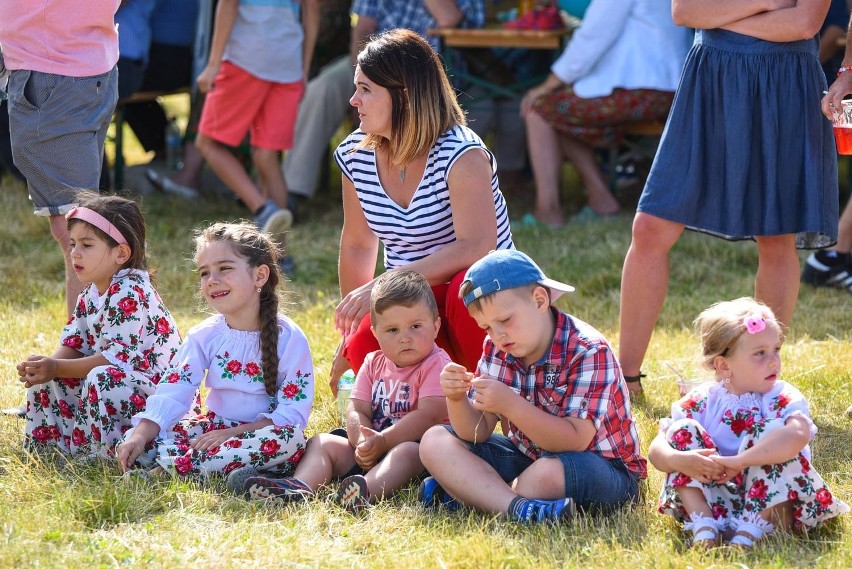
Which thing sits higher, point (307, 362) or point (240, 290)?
point (240, 290)

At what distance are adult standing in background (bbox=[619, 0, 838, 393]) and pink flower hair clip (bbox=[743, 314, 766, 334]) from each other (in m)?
0.92

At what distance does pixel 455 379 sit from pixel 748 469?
722 mm

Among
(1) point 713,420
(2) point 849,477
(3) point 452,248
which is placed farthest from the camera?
(3) point 452,248

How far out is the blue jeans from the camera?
2775 mm

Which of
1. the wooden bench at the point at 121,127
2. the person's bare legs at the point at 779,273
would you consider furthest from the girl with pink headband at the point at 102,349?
the wooden bench at the point at 121,127

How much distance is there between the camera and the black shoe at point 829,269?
527 centimetres

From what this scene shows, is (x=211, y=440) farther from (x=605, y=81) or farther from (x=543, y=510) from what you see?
(x=605, y=81)

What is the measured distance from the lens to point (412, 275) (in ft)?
10.3

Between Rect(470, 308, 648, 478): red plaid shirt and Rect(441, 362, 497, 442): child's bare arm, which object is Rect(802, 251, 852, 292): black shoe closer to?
Rect(470, 308, 648, 478): red plaid shirt

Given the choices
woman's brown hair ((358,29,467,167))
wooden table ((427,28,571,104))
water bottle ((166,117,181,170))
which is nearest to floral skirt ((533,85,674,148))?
wooden table ((427,28,571,104))

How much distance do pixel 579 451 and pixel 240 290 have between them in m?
1.04

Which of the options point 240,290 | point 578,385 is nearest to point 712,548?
point 578,385

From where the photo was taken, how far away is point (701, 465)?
8.58 feet

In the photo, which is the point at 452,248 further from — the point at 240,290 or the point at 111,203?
the point at 111,203
